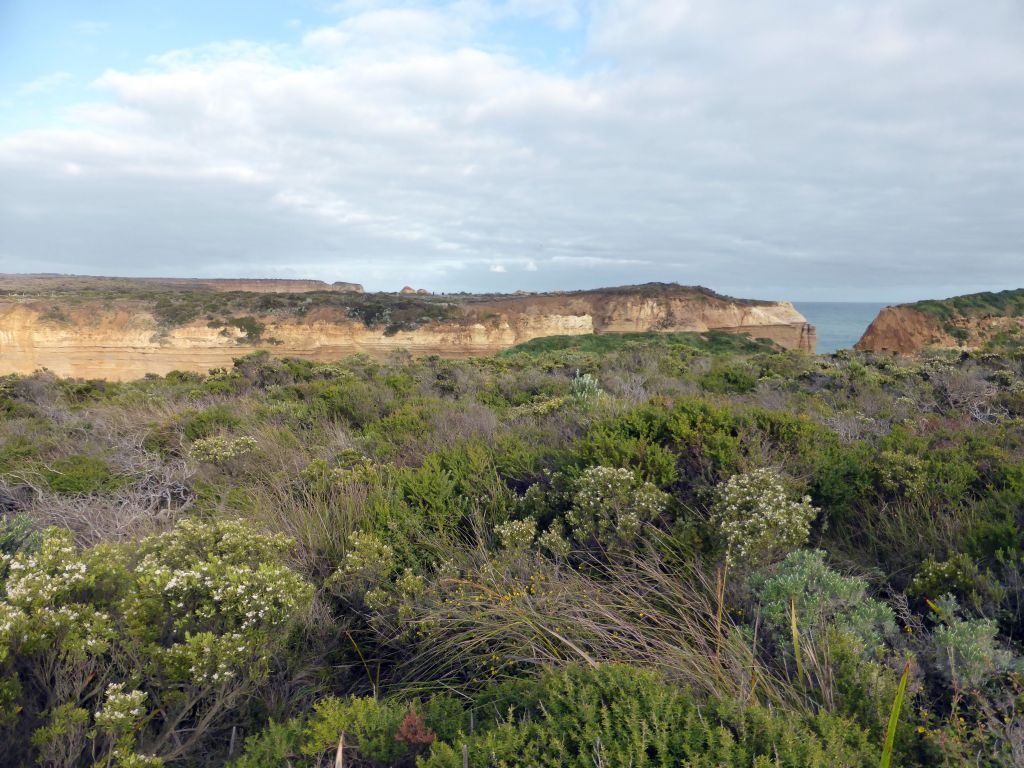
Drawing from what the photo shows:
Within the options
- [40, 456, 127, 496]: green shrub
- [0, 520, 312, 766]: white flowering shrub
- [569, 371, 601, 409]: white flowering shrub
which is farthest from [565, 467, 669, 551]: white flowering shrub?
[40, 456, 127, 496]: green shrub

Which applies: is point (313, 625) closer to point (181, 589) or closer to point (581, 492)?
point (181, 589)

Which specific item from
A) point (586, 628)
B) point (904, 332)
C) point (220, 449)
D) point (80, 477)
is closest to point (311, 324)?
point (80, 477)

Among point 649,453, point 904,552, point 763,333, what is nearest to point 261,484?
point 649,453

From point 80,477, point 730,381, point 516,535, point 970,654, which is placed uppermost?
point 730,381

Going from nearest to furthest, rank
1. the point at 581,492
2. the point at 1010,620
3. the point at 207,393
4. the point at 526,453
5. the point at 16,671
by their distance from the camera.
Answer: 1. the point at 16,671
2. the point at 1010,620
3. the point at 581,492
4. the point at 526,453
5. the point at 207,393

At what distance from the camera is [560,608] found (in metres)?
2.94

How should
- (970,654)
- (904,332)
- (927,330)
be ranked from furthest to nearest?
1. (904,332)
2. (927,330)
3. (970,654)

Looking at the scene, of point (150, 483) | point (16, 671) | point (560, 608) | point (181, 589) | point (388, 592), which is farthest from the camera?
point (150, 483)

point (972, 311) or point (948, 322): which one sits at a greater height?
point (972, 311)

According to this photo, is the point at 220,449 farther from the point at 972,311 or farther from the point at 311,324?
the point at 972,311

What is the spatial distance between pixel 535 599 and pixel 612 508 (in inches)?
40.1

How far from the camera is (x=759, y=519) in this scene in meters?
3.32

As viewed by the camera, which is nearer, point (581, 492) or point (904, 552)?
point (904, 552)

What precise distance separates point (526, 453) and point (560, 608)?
6.86ft
